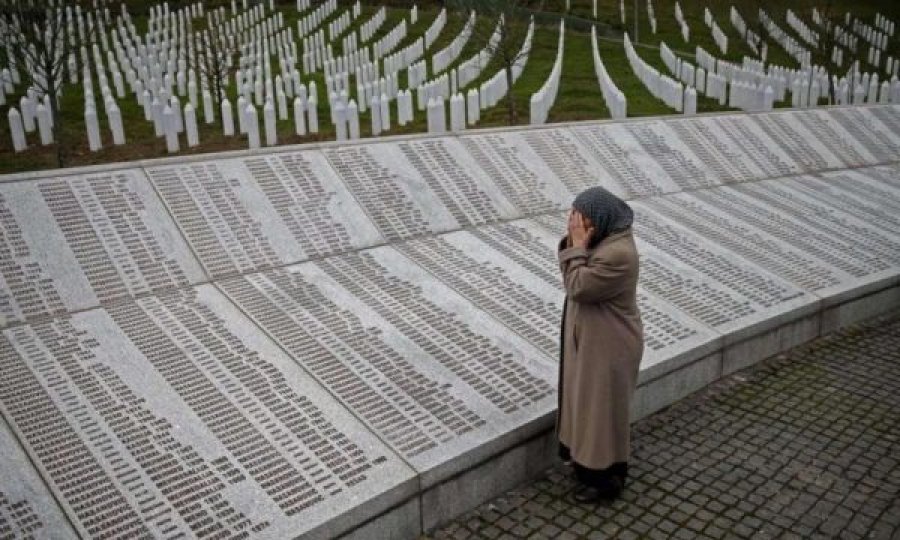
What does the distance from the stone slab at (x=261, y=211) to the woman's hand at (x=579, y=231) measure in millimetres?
2691

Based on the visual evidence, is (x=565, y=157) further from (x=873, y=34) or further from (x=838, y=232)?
(x=873, y=34)

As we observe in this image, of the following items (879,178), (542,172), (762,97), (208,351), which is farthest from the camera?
(762,97)

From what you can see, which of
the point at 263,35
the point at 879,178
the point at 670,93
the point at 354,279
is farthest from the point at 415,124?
the point at 263,35

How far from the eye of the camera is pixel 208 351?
497 cm

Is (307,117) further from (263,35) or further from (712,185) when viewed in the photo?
(263,35)

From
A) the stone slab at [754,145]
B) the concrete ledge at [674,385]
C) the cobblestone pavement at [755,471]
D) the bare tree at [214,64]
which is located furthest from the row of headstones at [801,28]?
the concrete ledge at [674,385]

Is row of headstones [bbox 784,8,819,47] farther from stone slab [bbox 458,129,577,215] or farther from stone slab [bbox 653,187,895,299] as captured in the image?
stone slab [bbox 458,129,577,215]

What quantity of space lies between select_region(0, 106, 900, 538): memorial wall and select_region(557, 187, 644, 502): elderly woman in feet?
1.86

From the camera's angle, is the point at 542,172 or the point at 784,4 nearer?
the point at 542,172

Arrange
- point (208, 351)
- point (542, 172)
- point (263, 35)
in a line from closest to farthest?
1. point (208, 351)
2. point (542, 172)
3. point (263, 35)

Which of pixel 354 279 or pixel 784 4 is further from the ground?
pixel 784 4

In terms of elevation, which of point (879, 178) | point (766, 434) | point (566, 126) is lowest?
point (766, 434)

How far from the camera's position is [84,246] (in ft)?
18.2

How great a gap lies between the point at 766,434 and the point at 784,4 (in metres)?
44.1
